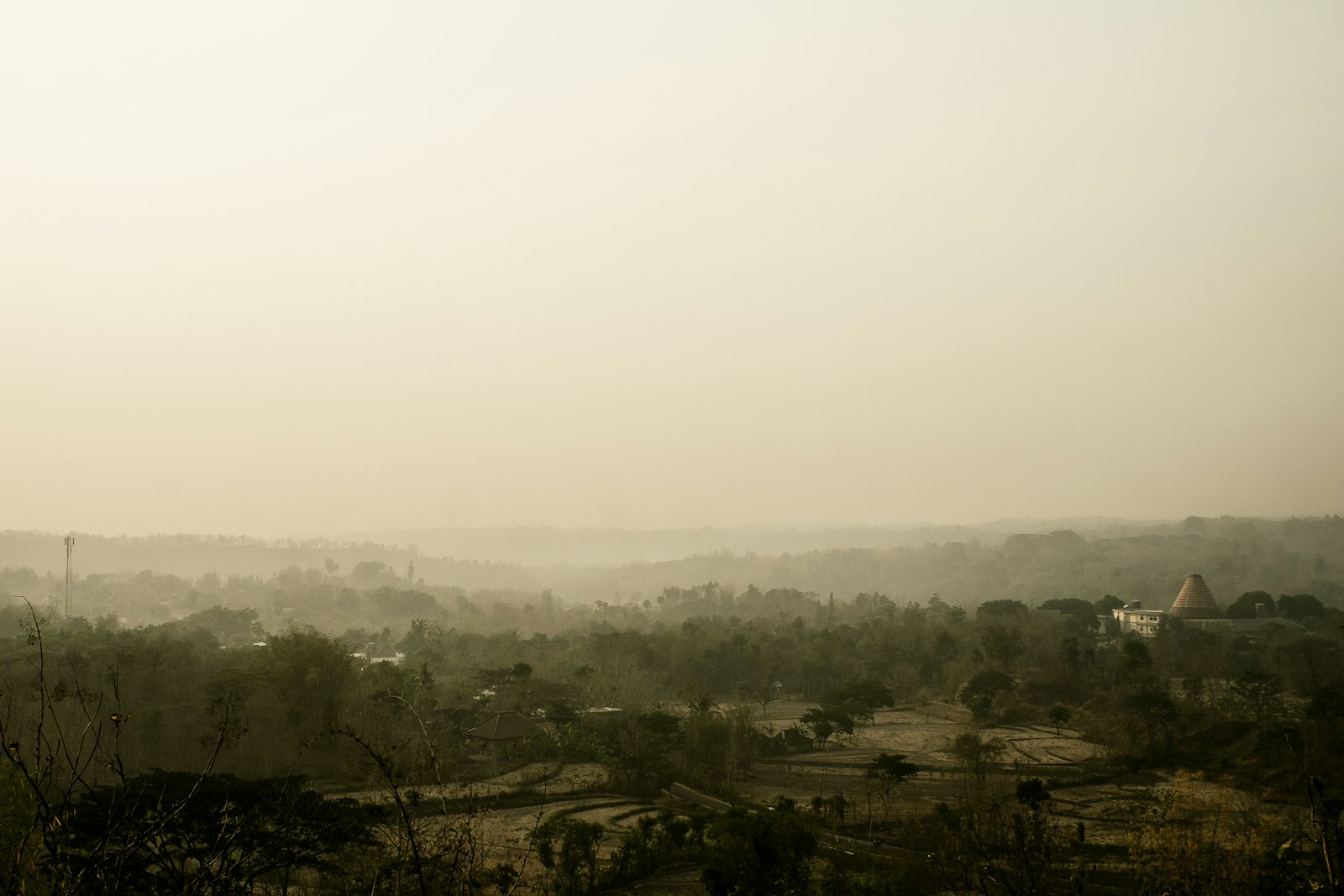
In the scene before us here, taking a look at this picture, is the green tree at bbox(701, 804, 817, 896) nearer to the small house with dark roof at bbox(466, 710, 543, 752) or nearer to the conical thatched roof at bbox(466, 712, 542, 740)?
the small house with dark roof at bbox(466, 710, 543, 752)

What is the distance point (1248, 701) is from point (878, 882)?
92.3ft

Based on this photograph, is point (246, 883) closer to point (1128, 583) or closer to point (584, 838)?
point (584, 838)

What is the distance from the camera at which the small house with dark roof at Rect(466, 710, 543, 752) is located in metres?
33.1

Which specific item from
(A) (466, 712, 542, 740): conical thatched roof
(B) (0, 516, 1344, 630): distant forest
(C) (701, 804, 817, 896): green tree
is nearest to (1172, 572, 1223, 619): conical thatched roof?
(B) (0, 516, 1344, 630): distant forest

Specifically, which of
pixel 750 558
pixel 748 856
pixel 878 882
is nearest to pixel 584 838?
pixel 748 856

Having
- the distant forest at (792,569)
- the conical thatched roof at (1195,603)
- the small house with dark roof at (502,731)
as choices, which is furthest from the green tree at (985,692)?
the distant forest at (792,569)

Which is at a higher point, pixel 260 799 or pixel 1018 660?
pixel 260 799

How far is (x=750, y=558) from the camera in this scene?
161 m

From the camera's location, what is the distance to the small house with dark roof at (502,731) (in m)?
33.1

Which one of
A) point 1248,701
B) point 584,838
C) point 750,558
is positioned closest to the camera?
point 584,838

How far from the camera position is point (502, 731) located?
33.5 meters

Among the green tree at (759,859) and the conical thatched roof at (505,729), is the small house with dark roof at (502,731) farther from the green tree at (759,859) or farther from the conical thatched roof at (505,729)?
the green tree at (759,859)

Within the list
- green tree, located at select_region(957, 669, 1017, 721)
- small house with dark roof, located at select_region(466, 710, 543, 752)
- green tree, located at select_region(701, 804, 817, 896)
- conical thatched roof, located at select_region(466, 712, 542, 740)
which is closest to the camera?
green tree, located at select_region(701, 804, 817, 896)

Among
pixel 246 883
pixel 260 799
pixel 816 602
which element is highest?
pixel 246 883
